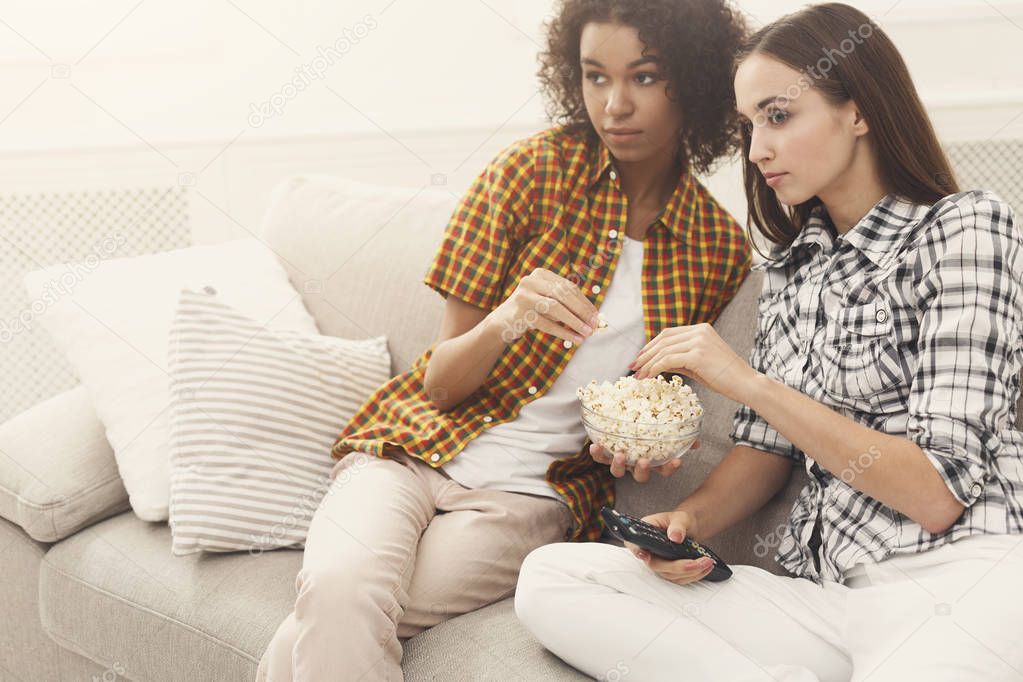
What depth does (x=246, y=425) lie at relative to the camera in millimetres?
1691

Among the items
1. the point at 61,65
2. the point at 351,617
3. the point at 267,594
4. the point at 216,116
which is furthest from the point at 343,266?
the point at 61,65

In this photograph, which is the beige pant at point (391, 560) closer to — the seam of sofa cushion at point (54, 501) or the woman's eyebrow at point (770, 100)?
the seam of sofa cushion at point (54, 501)

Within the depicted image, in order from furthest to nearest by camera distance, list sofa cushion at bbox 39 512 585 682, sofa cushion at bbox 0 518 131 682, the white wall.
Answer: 1. the white wall
2. sofa cushion at bbox 0 518 131 682
3. sofa cushion at bbox 39 512 585 682

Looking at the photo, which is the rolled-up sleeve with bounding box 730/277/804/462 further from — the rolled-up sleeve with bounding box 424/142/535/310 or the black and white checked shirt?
the rolled-up sleeve with bounding box 424/142/535/310

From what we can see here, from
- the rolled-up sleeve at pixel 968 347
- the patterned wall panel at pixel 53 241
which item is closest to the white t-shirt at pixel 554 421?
the rolled-up sleeve at pixel 968 347

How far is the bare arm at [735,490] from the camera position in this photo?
145 centimetres

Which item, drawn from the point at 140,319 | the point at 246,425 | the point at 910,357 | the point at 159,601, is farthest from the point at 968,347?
the point at 140,319

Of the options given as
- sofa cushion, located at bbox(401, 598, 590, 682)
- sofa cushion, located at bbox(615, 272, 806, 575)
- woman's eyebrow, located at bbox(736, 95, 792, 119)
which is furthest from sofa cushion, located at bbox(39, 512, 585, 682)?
woman's eyebrow, located at bbox(736, 95, 792, 119)

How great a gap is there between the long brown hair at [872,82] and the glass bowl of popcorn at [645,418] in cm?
41

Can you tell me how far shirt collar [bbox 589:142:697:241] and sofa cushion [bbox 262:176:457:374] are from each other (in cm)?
42

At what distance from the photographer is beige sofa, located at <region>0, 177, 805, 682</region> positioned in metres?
1.47

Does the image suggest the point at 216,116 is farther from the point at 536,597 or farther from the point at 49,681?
the point at 536,597

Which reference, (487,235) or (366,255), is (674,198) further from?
(366,255)

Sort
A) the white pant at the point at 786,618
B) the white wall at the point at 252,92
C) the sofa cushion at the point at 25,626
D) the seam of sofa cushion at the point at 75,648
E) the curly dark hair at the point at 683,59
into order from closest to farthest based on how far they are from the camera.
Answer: the white pant at the point at 786,618 < the curly dark hair at the point at 683,59 < the seam of sofa cushion at the point at 75,648 < the sofa cushion at the point at 25,626 < the white wall at the point at 252,92
